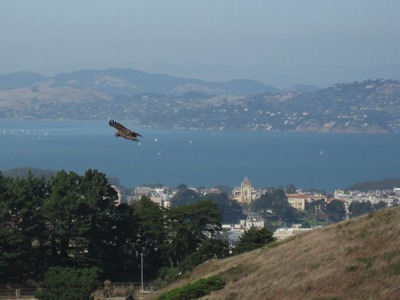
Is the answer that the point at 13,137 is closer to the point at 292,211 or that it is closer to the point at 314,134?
the point at 314,134

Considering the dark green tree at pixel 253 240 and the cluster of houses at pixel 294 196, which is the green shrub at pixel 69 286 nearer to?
the dark green tree at pixel 253 240

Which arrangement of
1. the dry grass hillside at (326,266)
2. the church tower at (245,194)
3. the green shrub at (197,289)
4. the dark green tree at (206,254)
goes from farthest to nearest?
the church tower at (245,194) → the dark green tree at (206,254) → the green shrub at (197,289) → the dry grass hillside at (326,266)

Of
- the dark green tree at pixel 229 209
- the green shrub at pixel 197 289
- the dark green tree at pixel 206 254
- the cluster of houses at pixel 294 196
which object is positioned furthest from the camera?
the cluster of houses at pixel 294 196

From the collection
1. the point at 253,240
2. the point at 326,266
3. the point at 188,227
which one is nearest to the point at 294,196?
the point at 188,227

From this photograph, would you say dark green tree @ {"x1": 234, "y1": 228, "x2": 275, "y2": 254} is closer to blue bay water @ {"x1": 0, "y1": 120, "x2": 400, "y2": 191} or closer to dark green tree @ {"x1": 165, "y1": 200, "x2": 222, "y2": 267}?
dark green tree @ {"x1": 165, "y1": 200, "x2": 222, "y2": 267}

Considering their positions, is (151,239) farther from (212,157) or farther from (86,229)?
(212,157)

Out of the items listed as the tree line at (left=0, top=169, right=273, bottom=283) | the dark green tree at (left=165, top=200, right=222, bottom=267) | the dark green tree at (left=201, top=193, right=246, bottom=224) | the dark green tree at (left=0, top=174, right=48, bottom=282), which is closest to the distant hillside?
the dark green tree at (left=201, top=193, right=246, bottom=224)

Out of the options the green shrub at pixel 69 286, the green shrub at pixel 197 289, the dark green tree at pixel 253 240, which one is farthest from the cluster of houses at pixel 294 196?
the green shrub at pixel 197 289
